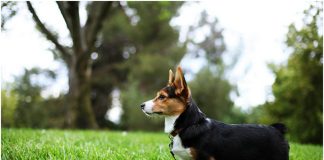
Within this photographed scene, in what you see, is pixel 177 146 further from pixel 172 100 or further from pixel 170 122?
pixel 172 100

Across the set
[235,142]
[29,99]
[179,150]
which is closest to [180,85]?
[179,150]

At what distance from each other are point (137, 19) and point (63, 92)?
16.8 feet

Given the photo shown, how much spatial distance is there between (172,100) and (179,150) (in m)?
0.49

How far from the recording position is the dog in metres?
4.34

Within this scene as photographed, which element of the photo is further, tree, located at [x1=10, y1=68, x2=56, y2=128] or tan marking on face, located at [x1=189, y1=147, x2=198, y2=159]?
tree, located at [x1=10, y1=68, x2=56, y2=128]

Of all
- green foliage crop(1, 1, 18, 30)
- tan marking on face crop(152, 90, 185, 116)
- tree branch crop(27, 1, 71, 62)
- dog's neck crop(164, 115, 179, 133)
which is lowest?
dog's neck crop(164, 115, 179, 133)

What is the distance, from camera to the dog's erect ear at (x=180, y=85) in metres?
4.38

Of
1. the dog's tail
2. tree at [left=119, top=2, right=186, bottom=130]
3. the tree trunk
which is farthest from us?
tree at [left=119, top=2, right=186, bottom=130]

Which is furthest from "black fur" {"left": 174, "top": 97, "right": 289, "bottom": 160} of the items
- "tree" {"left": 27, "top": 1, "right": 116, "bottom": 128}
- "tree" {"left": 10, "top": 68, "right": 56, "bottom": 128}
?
"tree" {"left": 10, "top": 68, "right": 56, "bottom": 128}

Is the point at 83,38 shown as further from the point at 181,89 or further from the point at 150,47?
the point at 181,89

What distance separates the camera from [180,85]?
4426mm

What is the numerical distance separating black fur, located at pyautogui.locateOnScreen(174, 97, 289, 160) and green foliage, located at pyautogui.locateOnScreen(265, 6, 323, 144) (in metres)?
6.00

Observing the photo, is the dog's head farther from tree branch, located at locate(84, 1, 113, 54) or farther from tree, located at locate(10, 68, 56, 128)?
tree, located at locate(10, 68, 56, 128)

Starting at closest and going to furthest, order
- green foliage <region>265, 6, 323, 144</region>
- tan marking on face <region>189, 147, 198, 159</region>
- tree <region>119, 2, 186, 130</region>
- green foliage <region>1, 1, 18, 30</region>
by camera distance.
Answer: tan marking on face <region>189, 147, 198, 159</region>
green foliage <region>1, 1, 18, 30</region>
green foliage <region>265, 6, 323, 144</region>
tree <region>119, 2, 186, 130</region>
